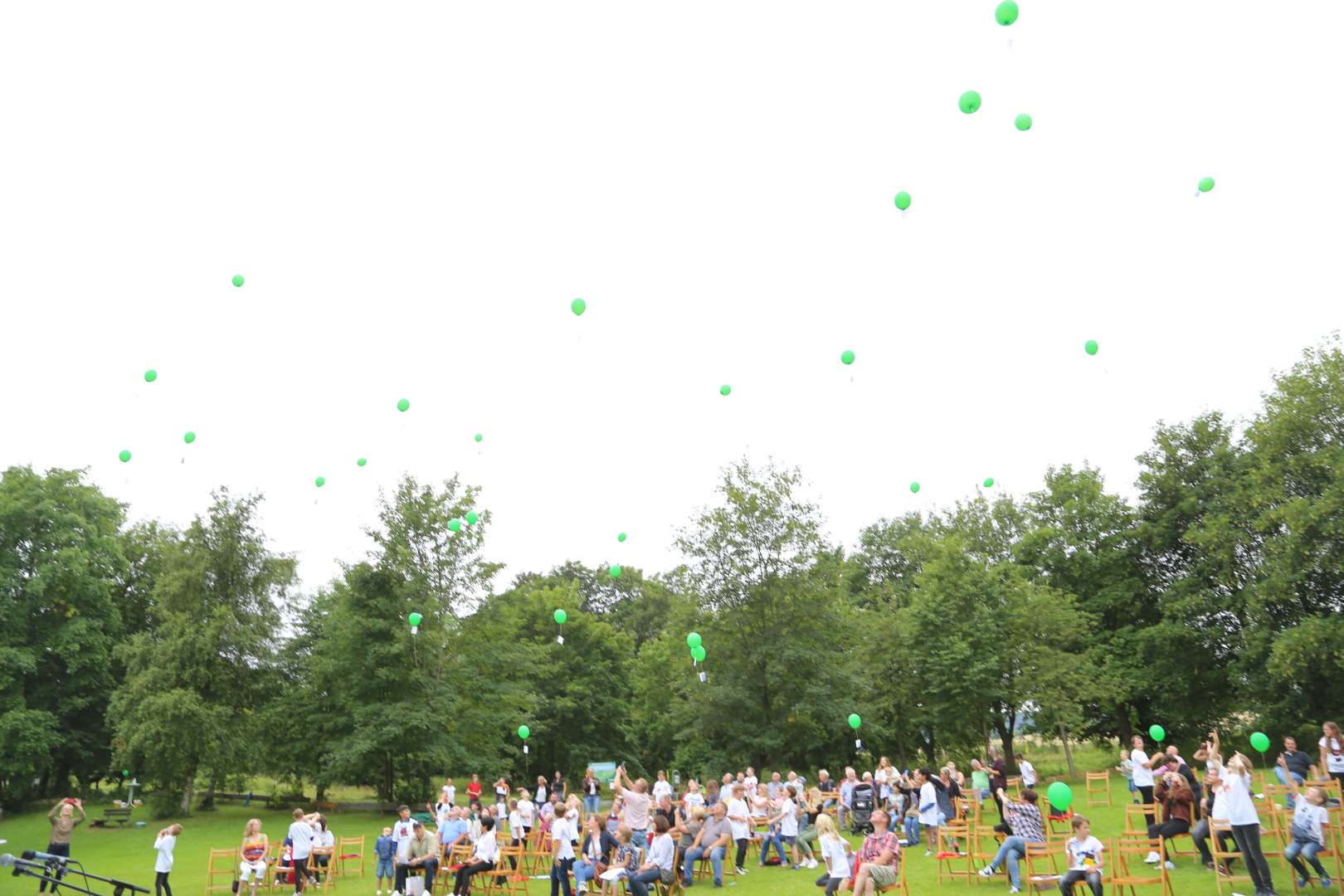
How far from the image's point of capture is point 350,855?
649 inches

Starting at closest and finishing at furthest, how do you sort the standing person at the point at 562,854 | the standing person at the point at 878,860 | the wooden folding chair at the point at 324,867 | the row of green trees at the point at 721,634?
the standing person at the point at 878,860 → the standing person at the point at 562,854 → the wooden folding chair at the point at 324,867 → the row of green trees at the point at 721,634

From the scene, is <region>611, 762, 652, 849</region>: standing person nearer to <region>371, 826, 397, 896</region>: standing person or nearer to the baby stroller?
<region>371, 826, 397, 896</region>: standing person

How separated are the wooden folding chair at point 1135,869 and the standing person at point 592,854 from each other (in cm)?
625

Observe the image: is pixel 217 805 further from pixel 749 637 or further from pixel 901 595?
pixel 901 595

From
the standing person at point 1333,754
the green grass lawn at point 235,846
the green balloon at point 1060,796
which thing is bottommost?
the green grass lawn at point 235,846

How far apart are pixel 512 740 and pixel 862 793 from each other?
2671 centimetres

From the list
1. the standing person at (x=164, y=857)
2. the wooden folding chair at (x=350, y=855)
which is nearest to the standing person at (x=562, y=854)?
the wooden folding chair at (x=350, y=855)

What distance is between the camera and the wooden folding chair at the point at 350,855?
16.1 metres

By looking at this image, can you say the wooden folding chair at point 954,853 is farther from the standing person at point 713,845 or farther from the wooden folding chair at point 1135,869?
the standing person at point 713,845

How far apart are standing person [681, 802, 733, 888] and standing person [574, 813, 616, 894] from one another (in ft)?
3.67

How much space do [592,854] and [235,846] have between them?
48.0ft

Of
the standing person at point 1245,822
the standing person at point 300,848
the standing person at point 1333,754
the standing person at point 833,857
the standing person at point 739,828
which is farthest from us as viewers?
the standing person at point 739,828

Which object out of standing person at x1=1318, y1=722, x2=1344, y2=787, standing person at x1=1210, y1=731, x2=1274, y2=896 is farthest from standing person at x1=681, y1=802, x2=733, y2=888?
standing person at x1=1318, y1=722, x2=1344, y2=787

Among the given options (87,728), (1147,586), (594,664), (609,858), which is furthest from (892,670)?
(87,728)
